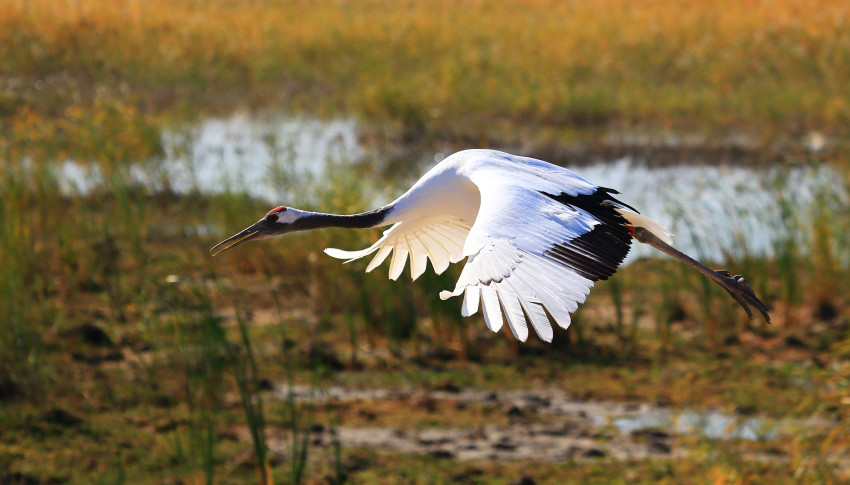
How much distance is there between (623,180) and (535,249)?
388 inches

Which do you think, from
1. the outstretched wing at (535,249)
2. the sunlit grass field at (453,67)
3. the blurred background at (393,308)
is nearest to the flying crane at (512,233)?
the outstretched wing at (535,249)

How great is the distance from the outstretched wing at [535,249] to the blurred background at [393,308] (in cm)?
194

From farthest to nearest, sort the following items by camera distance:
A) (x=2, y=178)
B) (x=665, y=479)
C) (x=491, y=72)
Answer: (x=491, y=72), (x=2, y=178), (x=665, y=479)

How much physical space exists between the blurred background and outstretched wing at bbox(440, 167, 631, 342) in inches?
76.2

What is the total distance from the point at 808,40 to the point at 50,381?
14609 mm

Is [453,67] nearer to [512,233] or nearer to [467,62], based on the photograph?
[467,62]

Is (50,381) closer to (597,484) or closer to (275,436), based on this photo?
(275,436)

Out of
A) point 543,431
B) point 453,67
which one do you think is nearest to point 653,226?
point 543,431

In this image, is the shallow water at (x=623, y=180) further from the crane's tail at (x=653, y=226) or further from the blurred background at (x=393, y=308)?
the crane's tail at (x=653, y=226)

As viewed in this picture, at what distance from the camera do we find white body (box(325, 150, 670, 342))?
2912 millimetres

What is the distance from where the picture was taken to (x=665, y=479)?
5.95 metres

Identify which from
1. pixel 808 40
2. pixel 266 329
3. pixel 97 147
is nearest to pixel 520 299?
pixel 266 329

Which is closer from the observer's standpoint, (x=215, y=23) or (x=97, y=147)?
(x=97, y=147)

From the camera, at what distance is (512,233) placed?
10.5ft
